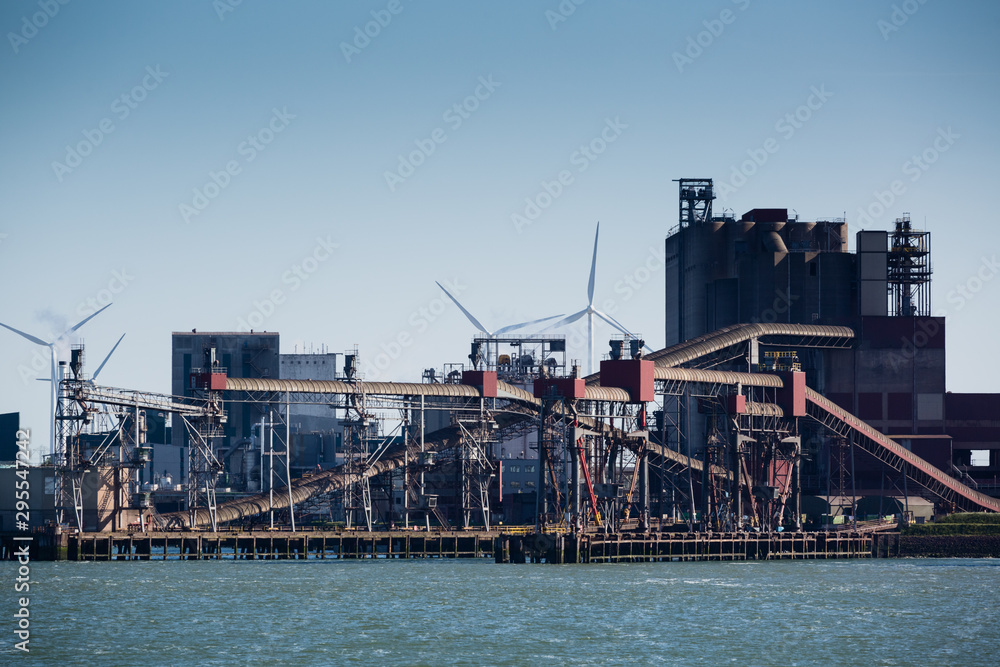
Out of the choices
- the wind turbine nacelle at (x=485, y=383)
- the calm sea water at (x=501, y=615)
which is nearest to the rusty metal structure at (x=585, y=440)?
the wind turbine nacelle at (x=485, y=383)

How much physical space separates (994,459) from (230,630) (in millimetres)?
102333

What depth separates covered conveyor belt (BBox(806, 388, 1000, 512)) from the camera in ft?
450

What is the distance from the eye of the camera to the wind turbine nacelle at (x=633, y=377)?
392 ft

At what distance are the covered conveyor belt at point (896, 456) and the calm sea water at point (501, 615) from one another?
27800 mm

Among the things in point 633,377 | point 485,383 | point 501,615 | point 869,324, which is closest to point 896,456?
point 869,324

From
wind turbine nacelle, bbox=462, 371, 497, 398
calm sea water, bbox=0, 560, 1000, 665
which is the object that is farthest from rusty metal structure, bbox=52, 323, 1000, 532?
calm sea water, bbox=0, 560, 1000, 665

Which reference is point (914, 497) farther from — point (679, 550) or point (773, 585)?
point (773, 585)

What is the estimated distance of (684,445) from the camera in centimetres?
15738

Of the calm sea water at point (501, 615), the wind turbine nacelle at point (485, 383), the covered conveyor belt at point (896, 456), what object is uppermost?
the wind turbine nacelle at point (485, 383)

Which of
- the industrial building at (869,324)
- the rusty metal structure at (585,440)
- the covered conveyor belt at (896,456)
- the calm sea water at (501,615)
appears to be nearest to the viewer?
the calm sea water at (501,615)

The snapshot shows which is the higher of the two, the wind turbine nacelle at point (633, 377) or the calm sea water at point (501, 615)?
the wind turbine nacelle at point (633, 377)

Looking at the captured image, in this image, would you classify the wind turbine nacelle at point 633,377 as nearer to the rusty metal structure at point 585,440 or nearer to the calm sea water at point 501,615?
the rusty metal structure at point 585,440

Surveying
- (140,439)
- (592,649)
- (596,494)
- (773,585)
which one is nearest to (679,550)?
(596,494)

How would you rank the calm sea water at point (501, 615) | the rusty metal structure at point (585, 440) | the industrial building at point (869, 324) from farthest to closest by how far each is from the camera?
the industrial building at point (869, 324)
the rusty metal structure at point (585, 440)
the calm sea water at point (501, 615)
